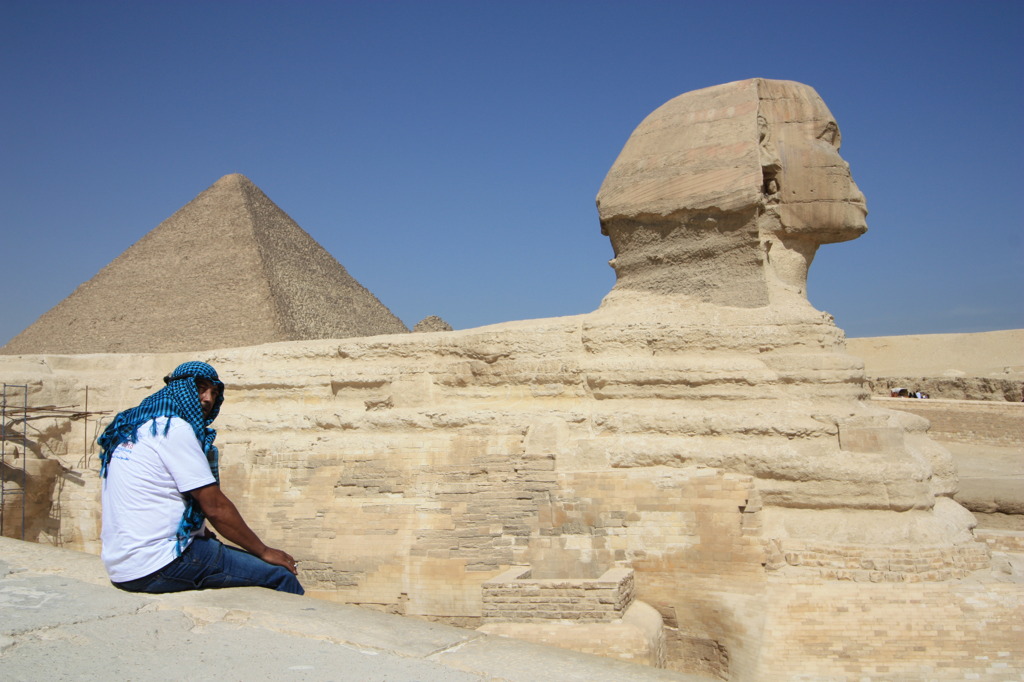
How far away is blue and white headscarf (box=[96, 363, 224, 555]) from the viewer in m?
3.34

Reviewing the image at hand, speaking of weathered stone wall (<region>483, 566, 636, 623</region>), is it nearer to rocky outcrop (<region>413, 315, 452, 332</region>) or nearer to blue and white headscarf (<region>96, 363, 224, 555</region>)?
blue and white headscarf (<region>96, 363, 224, 555</region>)

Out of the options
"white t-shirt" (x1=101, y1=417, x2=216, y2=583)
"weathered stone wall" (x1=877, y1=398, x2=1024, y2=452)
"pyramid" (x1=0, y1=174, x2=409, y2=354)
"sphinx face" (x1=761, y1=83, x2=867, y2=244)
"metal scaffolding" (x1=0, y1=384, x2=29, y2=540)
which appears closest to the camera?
"white t-shirt" (x1=101, y1=417, x2=216, y2=583)

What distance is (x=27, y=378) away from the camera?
8.63 metres

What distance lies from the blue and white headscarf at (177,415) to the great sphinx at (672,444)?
10.3 feet

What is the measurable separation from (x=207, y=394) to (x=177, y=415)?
27 cm

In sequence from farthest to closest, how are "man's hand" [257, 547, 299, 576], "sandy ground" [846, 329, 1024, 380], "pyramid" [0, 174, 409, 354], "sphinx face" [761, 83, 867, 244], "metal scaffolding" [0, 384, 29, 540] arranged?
"pyramid" [0, 174, 409, 354]
"sandy ground" [846, 329, 1024, 380]
"metal scaffolding" [0, 384, 29, 540]
"sphinx face" [761, 83, 867, 244]
"man's hand" [257, 547, 299, 576]

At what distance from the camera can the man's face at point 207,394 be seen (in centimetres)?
363

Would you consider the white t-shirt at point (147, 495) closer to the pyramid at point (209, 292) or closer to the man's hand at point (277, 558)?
the man's hand at point (277, 558)

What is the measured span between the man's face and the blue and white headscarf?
3 centimetres

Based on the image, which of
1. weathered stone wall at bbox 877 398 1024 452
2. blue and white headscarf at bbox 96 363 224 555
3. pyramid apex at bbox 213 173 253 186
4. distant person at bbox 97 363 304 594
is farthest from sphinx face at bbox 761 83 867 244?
pyramid apex at bbox 213 173 253 186

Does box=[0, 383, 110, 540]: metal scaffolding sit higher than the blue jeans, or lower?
higher

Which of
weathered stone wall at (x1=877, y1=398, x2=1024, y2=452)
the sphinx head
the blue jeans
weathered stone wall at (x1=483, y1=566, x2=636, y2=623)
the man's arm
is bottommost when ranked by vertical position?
weathered stone wall at (x1=483, y1=566, x2=636, y2=623)

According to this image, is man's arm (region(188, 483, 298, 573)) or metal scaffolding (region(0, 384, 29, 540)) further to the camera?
metal scaffolding (region(0, 384, 29, 540))

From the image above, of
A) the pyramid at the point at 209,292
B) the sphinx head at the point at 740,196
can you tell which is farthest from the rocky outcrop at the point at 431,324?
the sphinx head at the point at 740,196
